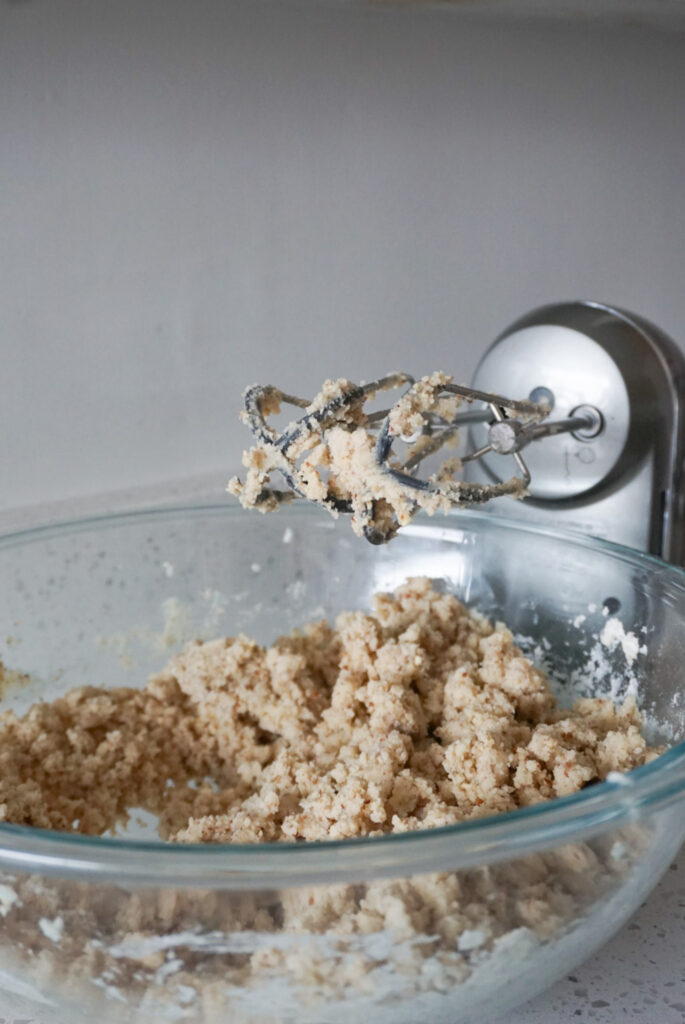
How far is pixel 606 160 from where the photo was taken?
1.76 m

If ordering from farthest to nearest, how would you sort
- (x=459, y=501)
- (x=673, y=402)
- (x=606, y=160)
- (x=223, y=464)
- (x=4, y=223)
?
(x=606, y=160) → (x=223, y=464) → (x=4, y=223) → (x=673, y=402) → (x=459, y=501)

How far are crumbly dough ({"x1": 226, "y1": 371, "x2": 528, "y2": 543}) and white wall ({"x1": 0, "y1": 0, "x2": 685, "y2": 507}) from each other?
0.80 metres

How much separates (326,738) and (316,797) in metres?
0.10

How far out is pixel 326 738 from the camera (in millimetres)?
632

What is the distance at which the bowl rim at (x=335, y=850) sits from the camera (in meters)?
0.35

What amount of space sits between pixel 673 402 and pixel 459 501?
31cm

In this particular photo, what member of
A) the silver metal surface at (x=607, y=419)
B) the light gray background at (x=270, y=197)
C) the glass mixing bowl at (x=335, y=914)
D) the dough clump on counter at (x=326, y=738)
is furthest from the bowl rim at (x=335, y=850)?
the light gray background at (x=270, y=197)

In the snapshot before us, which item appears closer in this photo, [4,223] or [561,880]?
[561,880]

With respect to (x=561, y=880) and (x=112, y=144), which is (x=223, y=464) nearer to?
(x=112, y=144)

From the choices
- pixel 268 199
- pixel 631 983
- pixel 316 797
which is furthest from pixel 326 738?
pixel 268 199

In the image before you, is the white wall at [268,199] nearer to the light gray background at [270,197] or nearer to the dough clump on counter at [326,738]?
the light gray background at [270,197]

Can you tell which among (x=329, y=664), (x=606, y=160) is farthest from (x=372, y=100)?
(x=329, y=664)

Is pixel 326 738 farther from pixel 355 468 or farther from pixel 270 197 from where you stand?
pixel 270 197

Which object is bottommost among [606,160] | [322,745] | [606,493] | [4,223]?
[322,745]
